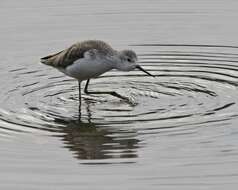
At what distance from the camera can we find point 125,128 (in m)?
12.5

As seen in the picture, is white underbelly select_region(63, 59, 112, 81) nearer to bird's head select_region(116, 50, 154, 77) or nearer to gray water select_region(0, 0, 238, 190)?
bird's head select_region(116, 50, 154, 77)

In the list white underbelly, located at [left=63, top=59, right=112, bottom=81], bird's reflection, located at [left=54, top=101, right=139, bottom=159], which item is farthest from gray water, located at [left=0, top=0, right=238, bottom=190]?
white underbelly, located at [left=63, top=59, right=112, bottom=81]

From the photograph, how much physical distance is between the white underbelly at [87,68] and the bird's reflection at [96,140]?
1.00 m

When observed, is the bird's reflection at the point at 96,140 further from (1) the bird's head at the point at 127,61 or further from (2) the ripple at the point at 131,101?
(1) the bird's head at the point at 127,61

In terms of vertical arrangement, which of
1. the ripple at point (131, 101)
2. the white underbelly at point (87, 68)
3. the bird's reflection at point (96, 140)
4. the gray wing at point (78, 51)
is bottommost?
the bird's reflection at point (96, 140)

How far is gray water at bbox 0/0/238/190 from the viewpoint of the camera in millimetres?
10797

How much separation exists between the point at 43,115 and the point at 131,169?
2.79 meters

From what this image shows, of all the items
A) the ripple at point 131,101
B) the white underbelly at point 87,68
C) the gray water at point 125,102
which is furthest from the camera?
the white underbelly at point 87,68

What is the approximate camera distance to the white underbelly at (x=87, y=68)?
13.8m

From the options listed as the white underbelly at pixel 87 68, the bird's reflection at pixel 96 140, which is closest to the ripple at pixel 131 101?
the bird's reflection at pixel 96 140

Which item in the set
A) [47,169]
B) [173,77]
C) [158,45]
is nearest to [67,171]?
[47,169]

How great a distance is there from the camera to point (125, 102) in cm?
1391

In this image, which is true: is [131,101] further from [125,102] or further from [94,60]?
[94,60]

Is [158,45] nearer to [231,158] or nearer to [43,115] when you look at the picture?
[43,115]
